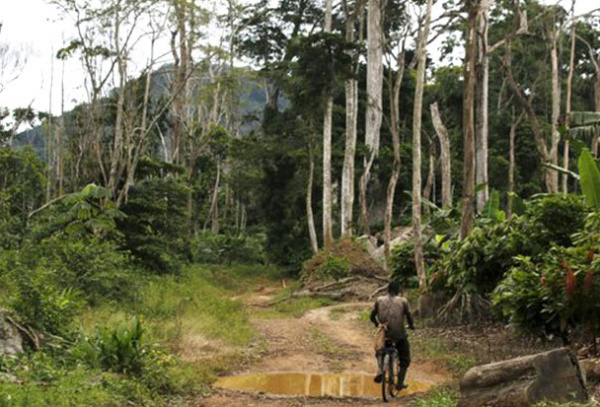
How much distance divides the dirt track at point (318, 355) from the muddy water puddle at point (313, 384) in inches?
10.4

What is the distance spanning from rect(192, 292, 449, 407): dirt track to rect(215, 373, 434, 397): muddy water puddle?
0.26 metres

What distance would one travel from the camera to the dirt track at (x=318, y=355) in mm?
8516

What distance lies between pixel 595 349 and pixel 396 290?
248 cm

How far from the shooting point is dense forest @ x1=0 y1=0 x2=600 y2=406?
28.5 ft

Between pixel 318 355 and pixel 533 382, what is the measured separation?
6.30 meters

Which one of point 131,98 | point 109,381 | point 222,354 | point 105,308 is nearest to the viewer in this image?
point 109,381

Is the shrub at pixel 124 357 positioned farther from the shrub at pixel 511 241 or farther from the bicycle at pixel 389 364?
the shrub at pixel 511 241

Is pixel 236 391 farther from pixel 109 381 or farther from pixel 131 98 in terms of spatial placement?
pixel 131 98

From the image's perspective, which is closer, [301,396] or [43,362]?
[43,362]

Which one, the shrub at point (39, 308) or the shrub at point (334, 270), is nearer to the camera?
the shrub at point (39, 308)

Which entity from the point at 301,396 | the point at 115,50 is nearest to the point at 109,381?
the point at 301,396

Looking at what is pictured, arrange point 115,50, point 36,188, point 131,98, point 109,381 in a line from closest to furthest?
A: point 109,381
point 115,50
point 131,98
point 36,188

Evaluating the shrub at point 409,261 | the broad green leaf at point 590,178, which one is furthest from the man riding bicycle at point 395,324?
the shrub at point 409,261

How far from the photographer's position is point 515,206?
1406 cm
